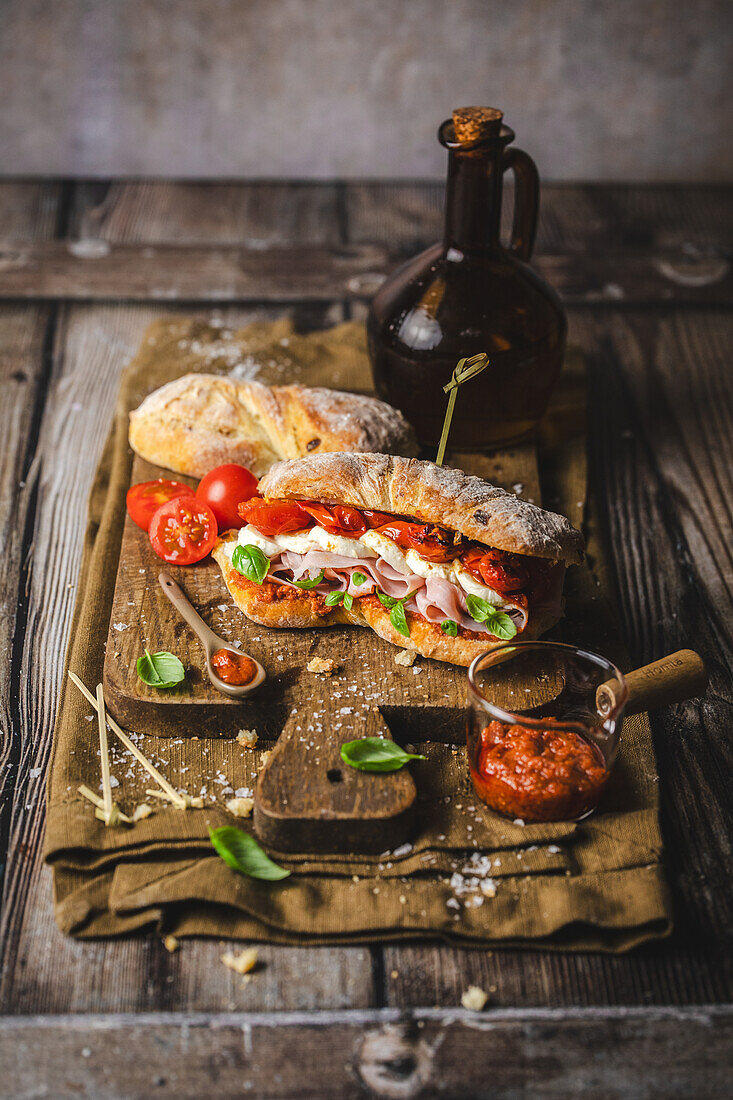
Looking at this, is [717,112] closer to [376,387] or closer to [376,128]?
[376,128]

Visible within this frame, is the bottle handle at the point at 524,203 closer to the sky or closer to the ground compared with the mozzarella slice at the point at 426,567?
closer to the sky

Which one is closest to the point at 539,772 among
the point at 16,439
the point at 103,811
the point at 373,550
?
the point at 373,550

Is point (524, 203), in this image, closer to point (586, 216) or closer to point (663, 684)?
point (663, 684)

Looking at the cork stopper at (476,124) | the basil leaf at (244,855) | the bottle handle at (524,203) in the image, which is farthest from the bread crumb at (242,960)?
the bottle handle at (524,203)

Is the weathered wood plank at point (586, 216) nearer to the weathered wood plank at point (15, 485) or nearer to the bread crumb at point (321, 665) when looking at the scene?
the weathered wood plank at point (15, 485)

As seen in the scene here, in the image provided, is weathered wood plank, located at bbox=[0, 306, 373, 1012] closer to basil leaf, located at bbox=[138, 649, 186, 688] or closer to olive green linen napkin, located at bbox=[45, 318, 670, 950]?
olive green linen napkin, located at bbox=[45, 318, 670, 950]

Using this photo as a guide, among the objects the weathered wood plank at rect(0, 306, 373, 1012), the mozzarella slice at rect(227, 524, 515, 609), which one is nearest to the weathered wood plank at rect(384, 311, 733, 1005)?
the weathered wood plank at rect(0, 306, 373, 1012)
